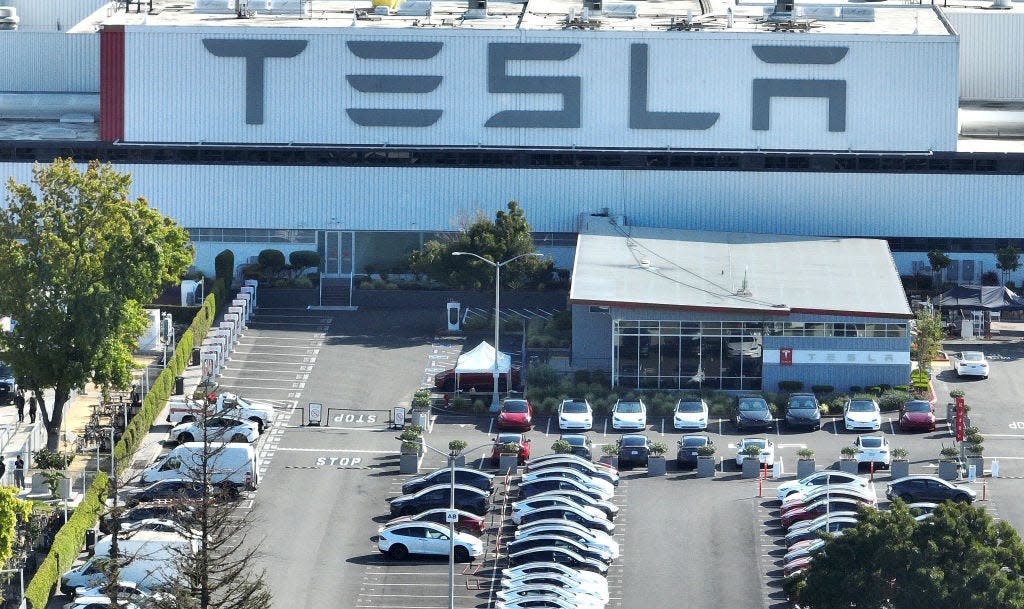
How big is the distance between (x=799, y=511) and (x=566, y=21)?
166ft

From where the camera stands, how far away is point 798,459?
103438 mm

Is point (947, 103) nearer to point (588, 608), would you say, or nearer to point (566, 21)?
point (566, 21)

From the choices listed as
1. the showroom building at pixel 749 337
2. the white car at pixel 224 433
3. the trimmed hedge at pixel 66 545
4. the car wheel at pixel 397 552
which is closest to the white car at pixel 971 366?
the showroom building at pixel 749 337

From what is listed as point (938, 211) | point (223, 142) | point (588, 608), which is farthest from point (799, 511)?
point (223, 142)

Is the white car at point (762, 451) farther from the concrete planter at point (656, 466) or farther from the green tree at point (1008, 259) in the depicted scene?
the green tree at point (1008, 259)

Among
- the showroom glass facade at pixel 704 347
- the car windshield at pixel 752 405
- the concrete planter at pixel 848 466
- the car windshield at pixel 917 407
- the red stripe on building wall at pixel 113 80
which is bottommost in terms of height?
the concrete planter at pixel 848 466

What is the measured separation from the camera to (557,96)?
13525 cm

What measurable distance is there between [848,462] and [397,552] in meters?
21.0

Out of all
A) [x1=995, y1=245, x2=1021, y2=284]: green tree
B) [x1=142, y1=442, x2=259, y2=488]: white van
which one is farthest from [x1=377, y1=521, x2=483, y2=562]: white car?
[x1=995, y1=245, x2=1021, y2=284]: green tree

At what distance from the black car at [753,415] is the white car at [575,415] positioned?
670 cm

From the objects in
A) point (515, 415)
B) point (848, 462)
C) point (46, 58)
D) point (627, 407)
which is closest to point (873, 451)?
point (848, 462)

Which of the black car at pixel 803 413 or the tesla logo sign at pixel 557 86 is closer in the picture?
the black car at pixel 803 413

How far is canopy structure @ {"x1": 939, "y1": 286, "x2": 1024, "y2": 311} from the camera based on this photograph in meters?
126

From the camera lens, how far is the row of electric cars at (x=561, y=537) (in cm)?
8588
